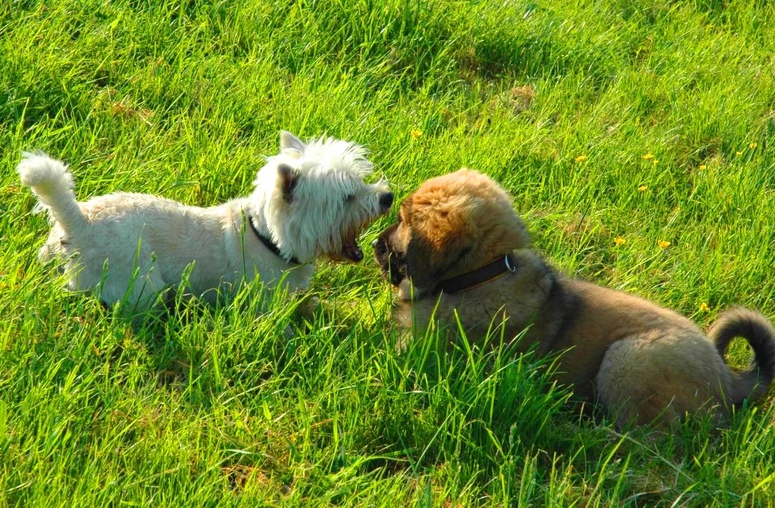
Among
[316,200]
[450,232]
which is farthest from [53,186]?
[450,232]

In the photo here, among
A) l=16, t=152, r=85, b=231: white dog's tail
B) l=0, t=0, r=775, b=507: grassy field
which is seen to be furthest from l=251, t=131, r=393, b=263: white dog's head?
l=16, t=152, r=85, b=231: white dog's tail

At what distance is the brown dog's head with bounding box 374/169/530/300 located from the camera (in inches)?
166

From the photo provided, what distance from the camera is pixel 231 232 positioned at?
4586 millimetres

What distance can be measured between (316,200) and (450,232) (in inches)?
29.8

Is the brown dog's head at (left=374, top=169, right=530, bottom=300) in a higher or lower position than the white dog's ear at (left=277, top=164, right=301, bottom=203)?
lower

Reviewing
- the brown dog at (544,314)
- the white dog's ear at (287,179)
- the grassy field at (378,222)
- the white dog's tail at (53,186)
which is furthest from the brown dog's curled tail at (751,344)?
the white dog's tail at (53,186)

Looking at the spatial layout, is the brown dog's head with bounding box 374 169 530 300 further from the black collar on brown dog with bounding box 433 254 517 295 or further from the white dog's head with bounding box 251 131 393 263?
the white dog's head with bounding box 251 131 393 263

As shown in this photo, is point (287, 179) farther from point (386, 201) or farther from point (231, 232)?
point (386, 201)

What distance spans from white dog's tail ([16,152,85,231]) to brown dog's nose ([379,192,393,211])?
1.48 meters

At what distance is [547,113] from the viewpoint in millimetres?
6543

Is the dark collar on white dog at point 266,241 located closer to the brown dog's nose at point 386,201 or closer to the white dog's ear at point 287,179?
the white dog's ear at point 287,179

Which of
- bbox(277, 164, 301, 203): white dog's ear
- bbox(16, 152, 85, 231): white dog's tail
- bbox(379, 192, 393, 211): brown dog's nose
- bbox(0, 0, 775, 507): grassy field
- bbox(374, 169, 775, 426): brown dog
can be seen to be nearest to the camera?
bbox(0, 0, 775, 507): grassy field

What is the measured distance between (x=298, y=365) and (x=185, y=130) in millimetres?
2163

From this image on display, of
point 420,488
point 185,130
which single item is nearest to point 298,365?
point 420,488
